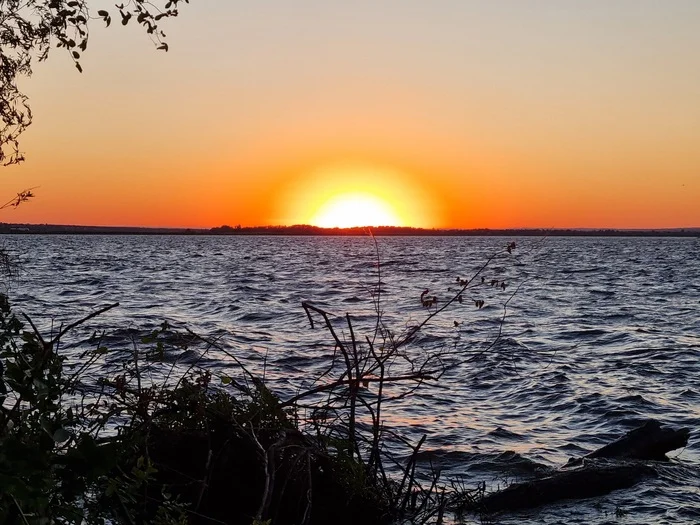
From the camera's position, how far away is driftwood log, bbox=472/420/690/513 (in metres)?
8.03

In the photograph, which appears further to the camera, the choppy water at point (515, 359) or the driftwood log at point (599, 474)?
the choppy water at point (515, 359)

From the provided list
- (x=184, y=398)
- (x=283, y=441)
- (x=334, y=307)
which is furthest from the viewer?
(x=334, y=307)

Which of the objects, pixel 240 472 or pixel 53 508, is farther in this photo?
pixel 240 472

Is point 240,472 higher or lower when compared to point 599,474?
higher

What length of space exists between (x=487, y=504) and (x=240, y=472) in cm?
292

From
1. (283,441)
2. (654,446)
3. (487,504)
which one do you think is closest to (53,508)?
(283,441)

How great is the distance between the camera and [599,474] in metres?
8.62

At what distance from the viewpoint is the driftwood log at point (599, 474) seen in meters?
8.03

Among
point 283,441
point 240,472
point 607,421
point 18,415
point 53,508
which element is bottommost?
point 607,421

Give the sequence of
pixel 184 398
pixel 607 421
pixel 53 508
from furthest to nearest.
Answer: pixel 607 421, pixel 184 398, pixel 53 508

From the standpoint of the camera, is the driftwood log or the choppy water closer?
the driftwood log

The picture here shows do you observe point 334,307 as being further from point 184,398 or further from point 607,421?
point 184,398

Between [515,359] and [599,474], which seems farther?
[515,359]

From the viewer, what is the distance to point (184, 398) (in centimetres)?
589
